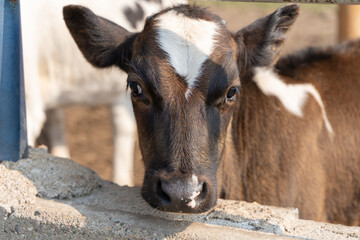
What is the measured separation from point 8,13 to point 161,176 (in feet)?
3.51

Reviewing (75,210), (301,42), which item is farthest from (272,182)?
(301,42)

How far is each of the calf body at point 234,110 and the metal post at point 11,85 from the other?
49 cm

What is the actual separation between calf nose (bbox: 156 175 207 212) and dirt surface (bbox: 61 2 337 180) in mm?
1832

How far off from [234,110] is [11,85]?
1318 millimetres

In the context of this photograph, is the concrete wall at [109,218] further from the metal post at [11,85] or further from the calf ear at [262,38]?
the calf ear at [262,38]

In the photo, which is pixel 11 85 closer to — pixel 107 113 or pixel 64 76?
pixel 64 76

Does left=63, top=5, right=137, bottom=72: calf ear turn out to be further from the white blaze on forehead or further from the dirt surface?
the dirt surface

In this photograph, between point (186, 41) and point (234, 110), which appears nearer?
point (186, 41)

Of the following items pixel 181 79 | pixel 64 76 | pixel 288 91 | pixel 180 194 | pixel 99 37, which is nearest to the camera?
pixel 180 194

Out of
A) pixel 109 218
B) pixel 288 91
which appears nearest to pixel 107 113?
pixel 288 91

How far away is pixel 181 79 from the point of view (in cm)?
253

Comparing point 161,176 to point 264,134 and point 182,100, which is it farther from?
point 264,134

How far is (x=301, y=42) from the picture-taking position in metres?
9.81

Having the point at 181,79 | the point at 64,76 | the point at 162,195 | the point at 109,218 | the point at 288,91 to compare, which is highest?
the point at 181,79
